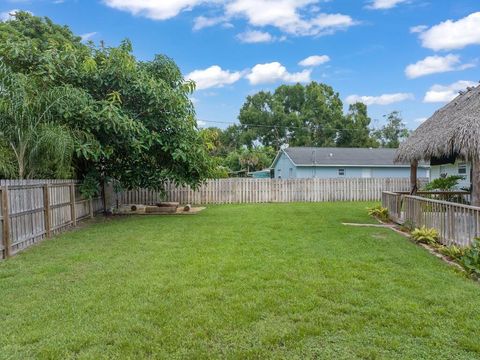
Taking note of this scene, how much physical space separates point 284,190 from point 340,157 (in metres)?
9.31

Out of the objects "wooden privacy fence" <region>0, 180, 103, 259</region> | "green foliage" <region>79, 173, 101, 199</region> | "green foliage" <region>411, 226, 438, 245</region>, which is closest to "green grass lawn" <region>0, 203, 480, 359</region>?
"wooden privacy fence" <region>0, 180, 103, 259</region>

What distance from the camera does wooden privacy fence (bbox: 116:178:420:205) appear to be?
18453 millimetres

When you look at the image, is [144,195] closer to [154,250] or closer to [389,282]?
[154,250]

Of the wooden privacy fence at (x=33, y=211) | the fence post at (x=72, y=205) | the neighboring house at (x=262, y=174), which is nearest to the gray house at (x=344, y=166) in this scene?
the neighboring house at (x=262, y=174)

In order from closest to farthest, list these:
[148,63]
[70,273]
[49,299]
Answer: [49,299] < [70,273] < [148,63]

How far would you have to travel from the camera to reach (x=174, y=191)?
1809 cm

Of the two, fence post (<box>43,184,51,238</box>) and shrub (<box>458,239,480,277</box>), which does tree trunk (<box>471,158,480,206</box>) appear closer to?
shrub (<box>458,239,480,277</box>)

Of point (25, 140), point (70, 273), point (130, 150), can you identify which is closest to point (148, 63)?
point (130, 150)

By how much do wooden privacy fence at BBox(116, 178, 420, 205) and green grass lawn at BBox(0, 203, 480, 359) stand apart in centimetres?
1113

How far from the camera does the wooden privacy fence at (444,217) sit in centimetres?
599

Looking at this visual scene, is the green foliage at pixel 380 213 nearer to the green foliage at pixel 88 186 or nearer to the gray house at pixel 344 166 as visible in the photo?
the green foliage at pixel 88 186

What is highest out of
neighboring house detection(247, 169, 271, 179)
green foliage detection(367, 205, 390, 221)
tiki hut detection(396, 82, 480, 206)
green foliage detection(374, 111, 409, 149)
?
green foliage detection(374, 111, 409, 149)

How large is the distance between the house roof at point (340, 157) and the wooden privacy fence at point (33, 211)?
58.9 feet

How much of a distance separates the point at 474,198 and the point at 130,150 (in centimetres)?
910
